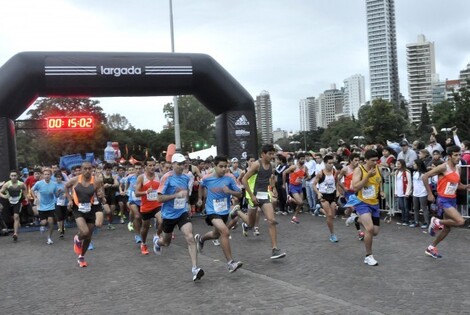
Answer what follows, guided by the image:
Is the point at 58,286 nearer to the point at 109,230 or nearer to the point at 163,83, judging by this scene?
the point at 109,230

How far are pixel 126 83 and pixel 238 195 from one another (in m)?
9.25

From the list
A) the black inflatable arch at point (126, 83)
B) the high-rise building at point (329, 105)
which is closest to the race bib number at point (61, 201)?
the black inflatable arch at point (126, 83)

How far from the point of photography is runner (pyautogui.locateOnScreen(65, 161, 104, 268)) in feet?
29.9

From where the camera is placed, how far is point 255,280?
718 cm

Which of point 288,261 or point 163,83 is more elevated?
point 163,83

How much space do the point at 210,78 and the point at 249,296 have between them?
11437mm

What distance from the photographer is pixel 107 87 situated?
52.8ft

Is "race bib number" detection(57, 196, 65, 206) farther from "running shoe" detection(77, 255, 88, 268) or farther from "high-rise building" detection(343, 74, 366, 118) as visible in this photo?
"high-rise building" detection(343, 74, 366, 118)

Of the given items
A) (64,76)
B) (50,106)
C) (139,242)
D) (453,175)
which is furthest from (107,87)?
(50,106)

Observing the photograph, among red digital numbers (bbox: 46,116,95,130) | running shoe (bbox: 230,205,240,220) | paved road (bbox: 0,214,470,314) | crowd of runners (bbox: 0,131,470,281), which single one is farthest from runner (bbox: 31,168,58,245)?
red digital numbers (bbox: 46,116,95,130)

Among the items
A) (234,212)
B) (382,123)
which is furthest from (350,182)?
(382,123)

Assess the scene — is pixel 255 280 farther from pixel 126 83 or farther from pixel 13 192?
pixel 126 83

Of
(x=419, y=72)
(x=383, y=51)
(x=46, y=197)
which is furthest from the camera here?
(x=419, y=72)

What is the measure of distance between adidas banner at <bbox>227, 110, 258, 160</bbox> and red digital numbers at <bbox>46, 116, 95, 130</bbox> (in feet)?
27.3
